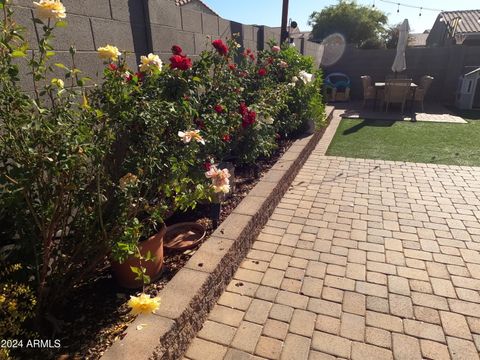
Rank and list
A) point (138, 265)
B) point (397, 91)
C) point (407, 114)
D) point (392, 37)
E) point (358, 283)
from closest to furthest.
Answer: point (138, 265)
point (358, 283)
point (397, 91)
point (407, 114)
point (392, 37)

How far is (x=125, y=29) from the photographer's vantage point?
3160mm

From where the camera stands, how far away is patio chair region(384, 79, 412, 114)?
9.25m

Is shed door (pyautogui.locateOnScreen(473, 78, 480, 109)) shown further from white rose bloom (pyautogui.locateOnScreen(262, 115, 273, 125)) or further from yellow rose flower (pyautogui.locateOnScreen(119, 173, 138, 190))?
yellow rose flower (pyautogui.locateOnScreen(119, 173, 138, 190))

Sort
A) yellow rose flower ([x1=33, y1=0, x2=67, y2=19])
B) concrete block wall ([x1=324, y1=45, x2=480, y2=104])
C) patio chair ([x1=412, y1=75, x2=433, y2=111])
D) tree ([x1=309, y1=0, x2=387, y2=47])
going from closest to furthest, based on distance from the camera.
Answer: yellow rose flower ([x1=33, y1=0, x2=67, y2=19])
patio chair ([x1=412, y1=75, x2=433, y2=111])
concrete block wall ([x1=324, y1=45, x2=480, y2=104])
tree ([x1=309, y1=0, x2=387, y2=47])

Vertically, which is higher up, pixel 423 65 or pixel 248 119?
pixel 423 65

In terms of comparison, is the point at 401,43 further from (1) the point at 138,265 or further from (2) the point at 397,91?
(1) the point at 138,265

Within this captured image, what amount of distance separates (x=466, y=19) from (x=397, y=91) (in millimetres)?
15705

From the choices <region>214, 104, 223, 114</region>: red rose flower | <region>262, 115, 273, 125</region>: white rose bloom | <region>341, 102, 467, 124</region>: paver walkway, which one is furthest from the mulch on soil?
<region>341, 102, 467, 124</region>: paver walkway

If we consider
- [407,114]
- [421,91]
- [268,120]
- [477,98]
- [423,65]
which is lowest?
[407,114]

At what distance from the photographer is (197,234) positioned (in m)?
3.01

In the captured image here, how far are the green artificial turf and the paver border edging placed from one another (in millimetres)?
3352

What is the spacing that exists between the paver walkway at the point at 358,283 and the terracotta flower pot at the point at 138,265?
539 mm

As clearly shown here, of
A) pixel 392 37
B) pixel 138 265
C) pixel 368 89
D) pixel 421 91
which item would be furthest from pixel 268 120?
pixel 392 37

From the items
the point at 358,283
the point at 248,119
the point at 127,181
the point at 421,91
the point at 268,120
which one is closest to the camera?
the point at 127,181
